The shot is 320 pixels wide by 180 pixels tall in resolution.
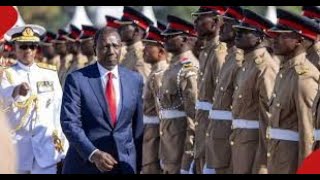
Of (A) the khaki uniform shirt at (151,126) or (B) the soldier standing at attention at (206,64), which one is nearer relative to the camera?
(B) the soldier standing at attention at (206,64)

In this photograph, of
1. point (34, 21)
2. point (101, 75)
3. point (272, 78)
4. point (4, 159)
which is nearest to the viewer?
point (4, 159)

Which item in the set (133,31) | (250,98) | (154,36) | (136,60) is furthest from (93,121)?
(133,31)

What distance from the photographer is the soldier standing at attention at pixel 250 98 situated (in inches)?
428

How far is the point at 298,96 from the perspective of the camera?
9797 mm

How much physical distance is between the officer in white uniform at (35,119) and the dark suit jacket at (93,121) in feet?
7.29

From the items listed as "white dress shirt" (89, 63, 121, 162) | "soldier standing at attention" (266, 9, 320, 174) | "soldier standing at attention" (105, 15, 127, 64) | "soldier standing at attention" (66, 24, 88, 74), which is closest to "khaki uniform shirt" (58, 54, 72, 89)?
"soldier standing at attention" (66, 24, 88, 74)

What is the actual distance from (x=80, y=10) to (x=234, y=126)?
49.6ft

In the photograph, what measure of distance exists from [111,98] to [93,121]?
0.27 metres

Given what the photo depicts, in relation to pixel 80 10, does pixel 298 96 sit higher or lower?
higher

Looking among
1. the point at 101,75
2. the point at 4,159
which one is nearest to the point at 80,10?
the point at 101,75

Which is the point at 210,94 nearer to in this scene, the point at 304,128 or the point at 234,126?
the point at 234,126

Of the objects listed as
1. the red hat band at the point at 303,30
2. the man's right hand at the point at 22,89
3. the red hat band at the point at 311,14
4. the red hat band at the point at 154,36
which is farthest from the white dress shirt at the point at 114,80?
the red hat band at the point at 154,36

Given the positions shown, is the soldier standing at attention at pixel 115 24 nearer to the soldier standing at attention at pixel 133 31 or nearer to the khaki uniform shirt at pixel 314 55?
the soldier standing at attention at pixel 133 31

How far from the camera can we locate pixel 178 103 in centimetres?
1321
